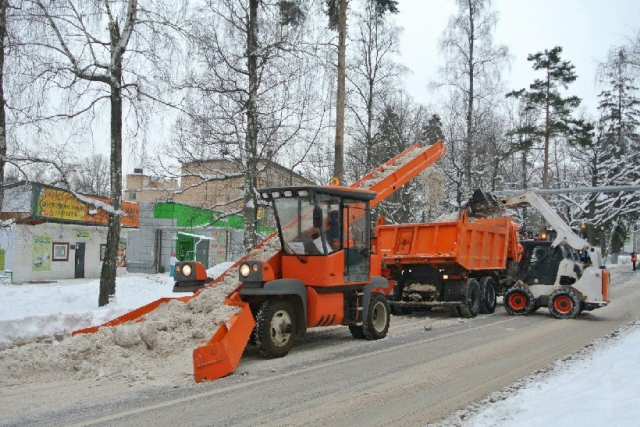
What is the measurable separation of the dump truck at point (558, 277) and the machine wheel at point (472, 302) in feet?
3.32

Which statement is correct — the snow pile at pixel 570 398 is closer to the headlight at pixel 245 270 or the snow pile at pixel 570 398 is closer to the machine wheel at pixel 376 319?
the machine wheel at pixel 376 319

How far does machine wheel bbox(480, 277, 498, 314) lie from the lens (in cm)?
1569

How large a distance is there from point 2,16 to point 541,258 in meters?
14.4

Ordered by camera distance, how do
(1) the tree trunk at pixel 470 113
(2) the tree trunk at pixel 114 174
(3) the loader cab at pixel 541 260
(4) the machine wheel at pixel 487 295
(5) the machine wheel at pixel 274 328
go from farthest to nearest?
(1) the tree trunk at pixel 470 113
(4) the machine wheel at pixel 487 295
(3) the loader cab at pixel 541 260
(2) the tree trunk at pixel 114 174
(5) the machine wheel at pixel 274 328

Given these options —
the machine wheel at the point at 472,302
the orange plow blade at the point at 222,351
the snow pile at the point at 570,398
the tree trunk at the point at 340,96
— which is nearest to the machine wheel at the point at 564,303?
the machine wheel at the point at 472,302

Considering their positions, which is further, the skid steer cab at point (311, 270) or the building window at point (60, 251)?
the building window at point (60, 251)

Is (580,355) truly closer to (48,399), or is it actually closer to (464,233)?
(464,233)

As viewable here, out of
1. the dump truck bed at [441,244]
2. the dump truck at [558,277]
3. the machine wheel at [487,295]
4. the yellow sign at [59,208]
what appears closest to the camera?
the dump truck bed at [441,244]

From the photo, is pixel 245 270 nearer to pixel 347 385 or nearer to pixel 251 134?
pixel 347 385

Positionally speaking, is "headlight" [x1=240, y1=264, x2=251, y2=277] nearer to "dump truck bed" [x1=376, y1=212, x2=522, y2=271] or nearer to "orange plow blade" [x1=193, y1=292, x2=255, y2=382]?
"orange plow blade" [x1=193, y1=292, x2=255, y2=382]

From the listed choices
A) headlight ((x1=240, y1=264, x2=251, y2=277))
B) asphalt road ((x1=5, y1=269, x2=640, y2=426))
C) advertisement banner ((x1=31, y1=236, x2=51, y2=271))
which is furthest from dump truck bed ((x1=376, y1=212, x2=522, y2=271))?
advertisement banner ((x1=31, y1=236, x2=51, y2=271))

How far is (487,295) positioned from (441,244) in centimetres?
272

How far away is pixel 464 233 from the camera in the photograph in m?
14.4

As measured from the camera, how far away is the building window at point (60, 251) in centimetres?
2653
